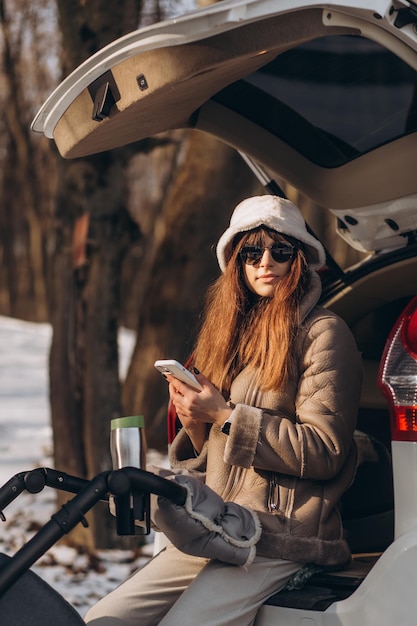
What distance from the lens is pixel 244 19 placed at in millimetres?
2791

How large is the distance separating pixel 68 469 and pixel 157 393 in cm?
232

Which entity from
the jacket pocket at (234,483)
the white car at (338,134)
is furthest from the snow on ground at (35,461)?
the jacket pocket at (234,483)

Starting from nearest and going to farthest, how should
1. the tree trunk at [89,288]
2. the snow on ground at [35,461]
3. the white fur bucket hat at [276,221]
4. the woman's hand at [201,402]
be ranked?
1. the woman's hand at [201,402]
2. the white fur bucket hat at [276,221]
3. the snow on ground at [35,461]
4. the tree trunk at [89,288]

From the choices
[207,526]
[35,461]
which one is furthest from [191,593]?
[35,461]

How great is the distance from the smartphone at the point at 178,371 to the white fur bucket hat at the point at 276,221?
0.55 m

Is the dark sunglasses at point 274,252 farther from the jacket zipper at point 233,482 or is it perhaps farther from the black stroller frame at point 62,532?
the black stroller frame at point 62,532

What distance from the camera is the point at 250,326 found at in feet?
11.7

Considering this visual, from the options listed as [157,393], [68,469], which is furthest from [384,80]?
[157,393]

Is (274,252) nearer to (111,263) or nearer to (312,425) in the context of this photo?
(312,425)

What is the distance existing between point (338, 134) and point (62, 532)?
1.89m

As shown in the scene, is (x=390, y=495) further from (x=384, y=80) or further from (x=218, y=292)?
(x=384, y=80)

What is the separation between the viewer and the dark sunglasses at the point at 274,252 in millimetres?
3508

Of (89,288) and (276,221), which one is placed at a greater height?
(276,221)

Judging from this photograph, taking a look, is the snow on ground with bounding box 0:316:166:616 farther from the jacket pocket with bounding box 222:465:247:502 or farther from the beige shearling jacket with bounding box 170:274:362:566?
the beige shearling jacket with bounding box 170:274:362:566
